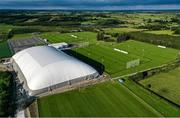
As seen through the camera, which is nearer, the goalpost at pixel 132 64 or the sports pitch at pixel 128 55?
the sports pitch at pixel 128 55

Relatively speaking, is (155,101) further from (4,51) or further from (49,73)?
(4,51)

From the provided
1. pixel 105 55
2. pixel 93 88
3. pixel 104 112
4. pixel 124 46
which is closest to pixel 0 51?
pixel 105 55

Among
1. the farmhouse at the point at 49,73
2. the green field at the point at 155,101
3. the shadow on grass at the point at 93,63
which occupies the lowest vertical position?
the shadow on grass at the point at 93,63

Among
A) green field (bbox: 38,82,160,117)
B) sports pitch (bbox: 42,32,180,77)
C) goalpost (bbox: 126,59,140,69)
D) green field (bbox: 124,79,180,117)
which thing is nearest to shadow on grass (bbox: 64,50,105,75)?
sports pitch (bbox: 42,32,180,77)

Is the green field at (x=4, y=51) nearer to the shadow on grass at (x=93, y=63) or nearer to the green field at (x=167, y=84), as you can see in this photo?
the shadow on grass at (x=93, y=63)

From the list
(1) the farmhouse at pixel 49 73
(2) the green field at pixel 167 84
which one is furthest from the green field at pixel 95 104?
(2) the green field at pixel 167 84

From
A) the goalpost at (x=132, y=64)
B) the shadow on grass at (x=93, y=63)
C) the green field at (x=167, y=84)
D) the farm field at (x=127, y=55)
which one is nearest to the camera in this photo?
the green field at (x=167, y=84)
